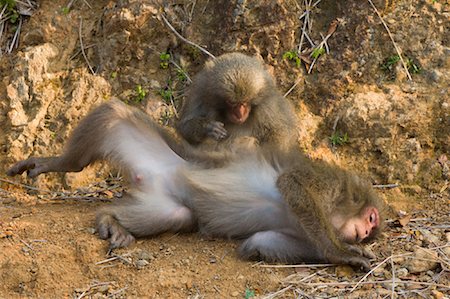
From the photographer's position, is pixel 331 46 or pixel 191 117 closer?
pixel 191 117

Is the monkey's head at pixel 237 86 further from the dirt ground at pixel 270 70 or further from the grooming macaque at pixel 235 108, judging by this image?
the dirt ground at pixel 270 70

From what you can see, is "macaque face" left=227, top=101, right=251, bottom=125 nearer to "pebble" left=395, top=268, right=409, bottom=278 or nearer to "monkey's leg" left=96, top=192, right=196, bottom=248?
"monkey's leg" left=96, top=192, right=196, bottom=248

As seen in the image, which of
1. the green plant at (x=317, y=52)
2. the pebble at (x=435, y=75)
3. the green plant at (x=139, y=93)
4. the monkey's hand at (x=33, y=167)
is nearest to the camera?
the monkey's hand at (x=33, y=167)

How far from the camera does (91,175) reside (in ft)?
20.2

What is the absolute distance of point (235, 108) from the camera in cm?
503

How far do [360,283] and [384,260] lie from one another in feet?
1.06

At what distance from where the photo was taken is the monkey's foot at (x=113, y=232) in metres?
4.45

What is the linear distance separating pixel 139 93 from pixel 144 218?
6.70 feet

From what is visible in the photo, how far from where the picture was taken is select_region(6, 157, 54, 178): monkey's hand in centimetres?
527

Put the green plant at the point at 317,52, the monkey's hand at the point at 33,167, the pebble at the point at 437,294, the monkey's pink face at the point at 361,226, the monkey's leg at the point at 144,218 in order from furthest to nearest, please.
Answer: the green plant at the point at 317,52 < the monkey's hand at the point at 33,167 < the monkey's leg at the point at 144,218 < the monkey's pink face at the point at 361,226 < the pebble at the point at 437,294

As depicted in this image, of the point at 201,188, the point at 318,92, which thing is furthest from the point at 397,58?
the point at 201,188

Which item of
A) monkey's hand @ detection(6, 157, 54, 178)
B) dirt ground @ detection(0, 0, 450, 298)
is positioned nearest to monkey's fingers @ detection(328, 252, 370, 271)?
dirt ground @ detection(0, 0, 450, 298)

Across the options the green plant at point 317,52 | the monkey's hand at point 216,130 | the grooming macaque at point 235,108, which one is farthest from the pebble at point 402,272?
the green plant at point 317,52

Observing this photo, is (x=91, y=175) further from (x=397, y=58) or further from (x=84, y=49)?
(x=397, y=58)
